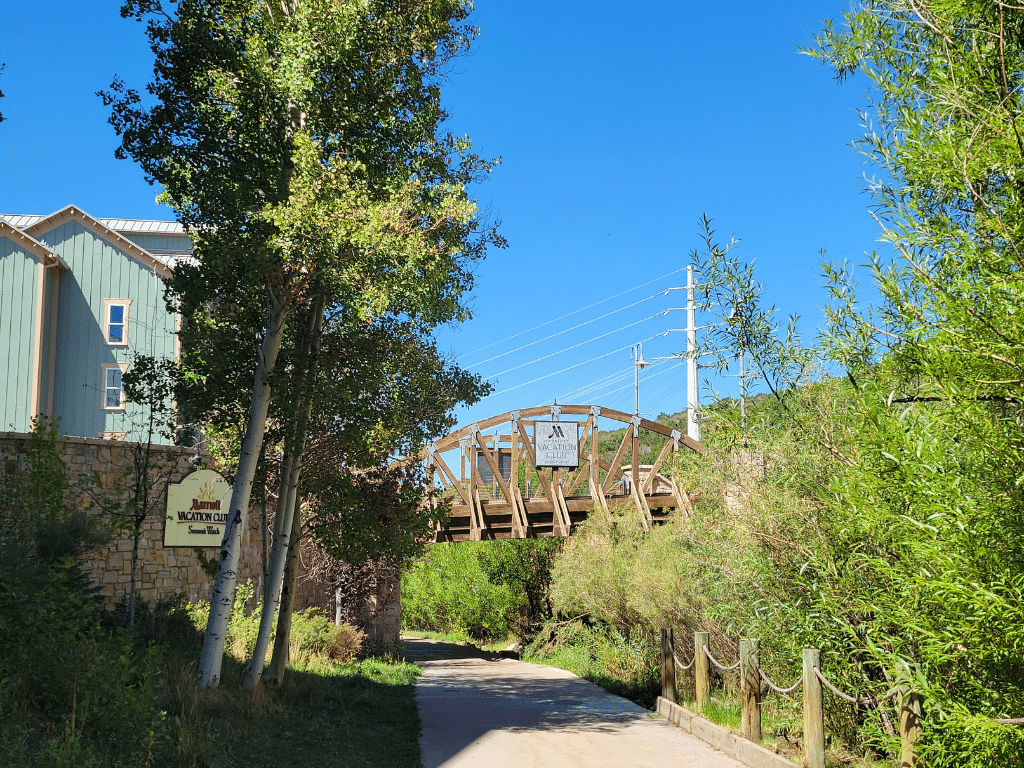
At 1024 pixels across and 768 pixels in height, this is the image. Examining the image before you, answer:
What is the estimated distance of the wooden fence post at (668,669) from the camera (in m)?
12.5

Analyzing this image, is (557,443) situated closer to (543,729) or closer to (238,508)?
(543,729)

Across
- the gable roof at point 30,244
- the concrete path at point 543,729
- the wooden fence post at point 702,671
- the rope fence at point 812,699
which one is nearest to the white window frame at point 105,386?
the gable roof at point 30,244

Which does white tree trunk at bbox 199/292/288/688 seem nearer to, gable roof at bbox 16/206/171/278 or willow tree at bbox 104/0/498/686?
willow tree at bbox 104/0/498/686

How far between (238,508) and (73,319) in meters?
19.3

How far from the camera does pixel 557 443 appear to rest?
2778 centimetres

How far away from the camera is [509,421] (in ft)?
91.1

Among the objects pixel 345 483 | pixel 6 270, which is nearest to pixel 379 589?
pixel 345 483

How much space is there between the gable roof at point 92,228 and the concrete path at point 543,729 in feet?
56.8

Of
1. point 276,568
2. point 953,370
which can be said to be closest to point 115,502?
point 276,568

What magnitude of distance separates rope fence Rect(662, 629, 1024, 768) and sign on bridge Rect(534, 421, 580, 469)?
52.7ft

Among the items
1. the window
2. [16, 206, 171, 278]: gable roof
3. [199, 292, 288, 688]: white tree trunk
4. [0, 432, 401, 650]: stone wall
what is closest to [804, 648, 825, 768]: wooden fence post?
[199, 292, 288, 688]: white tree trunk

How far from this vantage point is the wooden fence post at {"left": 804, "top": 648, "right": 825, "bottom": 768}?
7688mm

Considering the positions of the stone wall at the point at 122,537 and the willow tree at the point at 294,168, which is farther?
the stone wall at the point at 122,537

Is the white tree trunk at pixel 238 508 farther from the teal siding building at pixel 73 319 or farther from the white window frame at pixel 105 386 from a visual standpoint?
the white window frame at pixel 105 386
